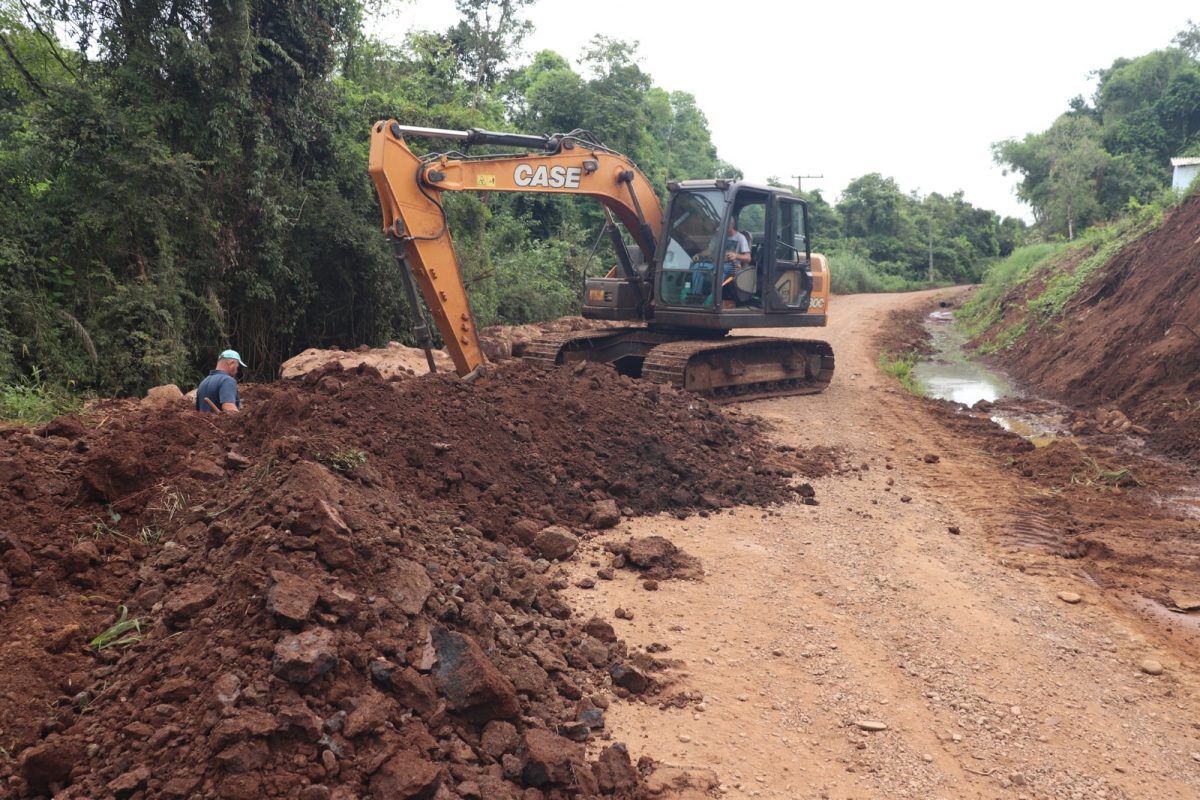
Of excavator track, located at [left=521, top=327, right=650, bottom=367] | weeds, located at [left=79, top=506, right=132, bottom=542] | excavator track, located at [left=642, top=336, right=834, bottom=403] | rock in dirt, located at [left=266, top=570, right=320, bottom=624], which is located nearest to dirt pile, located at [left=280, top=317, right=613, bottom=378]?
excavator track, located at [left=521, top=327, right=650, bottom=367]

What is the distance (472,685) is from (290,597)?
81cm

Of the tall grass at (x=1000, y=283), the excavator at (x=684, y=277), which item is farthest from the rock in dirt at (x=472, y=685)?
the tall grass at (x=1000, y=283)

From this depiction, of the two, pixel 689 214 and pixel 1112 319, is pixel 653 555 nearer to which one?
pixel 689 214

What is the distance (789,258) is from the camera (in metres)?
12.8

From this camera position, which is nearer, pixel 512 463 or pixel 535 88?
pixel 512 463

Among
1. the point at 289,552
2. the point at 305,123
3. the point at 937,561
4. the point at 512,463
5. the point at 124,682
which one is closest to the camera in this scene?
the point at 124,682

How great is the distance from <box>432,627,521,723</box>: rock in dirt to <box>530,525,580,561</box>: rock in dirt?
86.7 inches

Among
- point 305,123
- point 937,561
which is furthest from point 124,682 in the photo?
point 305,123

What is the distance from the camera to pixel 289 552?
3924 millimetres

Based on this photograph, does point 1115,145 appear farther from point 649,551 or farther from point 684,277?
point 649,551

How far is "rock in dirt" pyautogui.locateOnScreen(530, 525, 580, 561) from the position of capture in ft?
19.4

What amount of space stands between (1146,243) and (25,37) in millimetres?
18512

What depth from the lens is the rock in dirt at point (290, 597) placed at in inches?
136

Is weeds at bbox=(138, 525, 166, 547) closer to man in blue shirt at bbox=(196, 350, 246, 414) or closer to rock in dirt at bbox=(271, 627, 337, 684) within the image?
rock in dirt at bbox=(271, 627, 337, 684)
